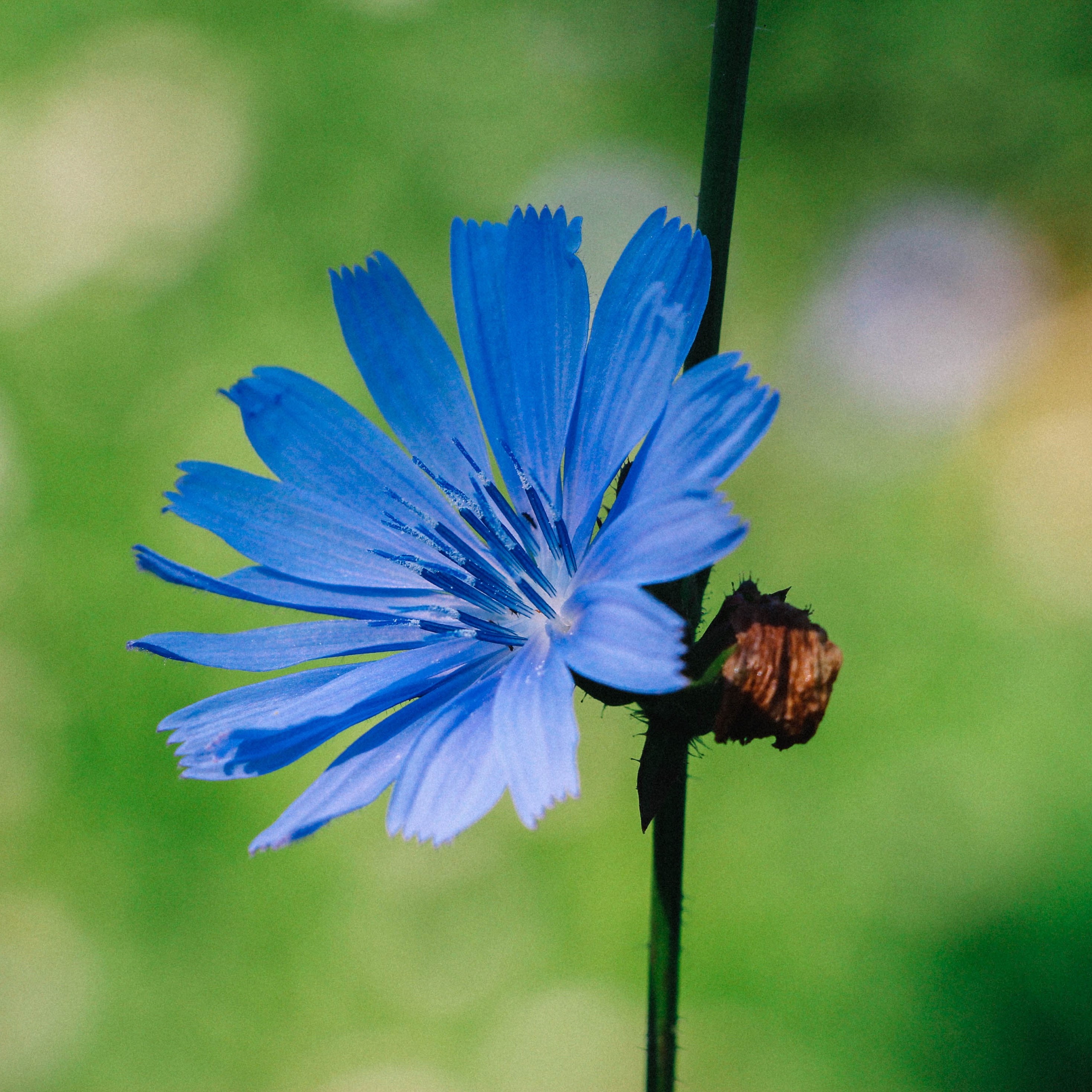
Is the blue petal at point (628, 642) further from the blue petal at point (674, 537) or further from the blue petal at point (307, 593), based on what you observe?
the blue petal at point (307, 593)

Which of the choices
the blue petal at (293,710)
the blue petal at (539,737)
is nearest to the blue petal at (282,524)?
the blue petal at (293,710)

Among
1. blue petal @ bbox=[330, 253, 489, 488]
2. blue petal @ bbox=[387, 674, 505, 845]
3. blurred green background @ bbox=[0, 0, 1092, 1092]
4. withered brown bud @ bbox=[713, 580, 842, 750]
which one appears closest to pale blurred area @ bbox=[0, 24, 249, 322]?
blurred green background @ bbox=[0, 0, 1092, 1092]

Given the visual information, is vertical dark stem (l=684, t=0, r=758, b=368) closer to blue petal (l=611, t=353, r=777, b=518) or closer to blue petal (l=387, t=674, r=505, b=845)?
blue petal (l=611, t=353, r=777, b=518)

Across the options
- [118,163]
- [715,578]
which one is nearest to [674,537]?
[715,578]

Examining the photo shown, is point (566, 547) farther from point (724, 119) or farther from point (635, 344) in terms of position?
point (724, 119)

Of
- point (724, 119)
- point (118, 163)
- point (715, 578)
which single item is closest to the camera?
point (724, 119)

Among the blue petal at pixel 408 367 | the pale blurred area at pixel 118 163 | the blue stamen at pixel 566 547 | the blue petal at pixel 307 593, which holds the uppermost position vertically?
the pale blurred area at pixel 118 163
